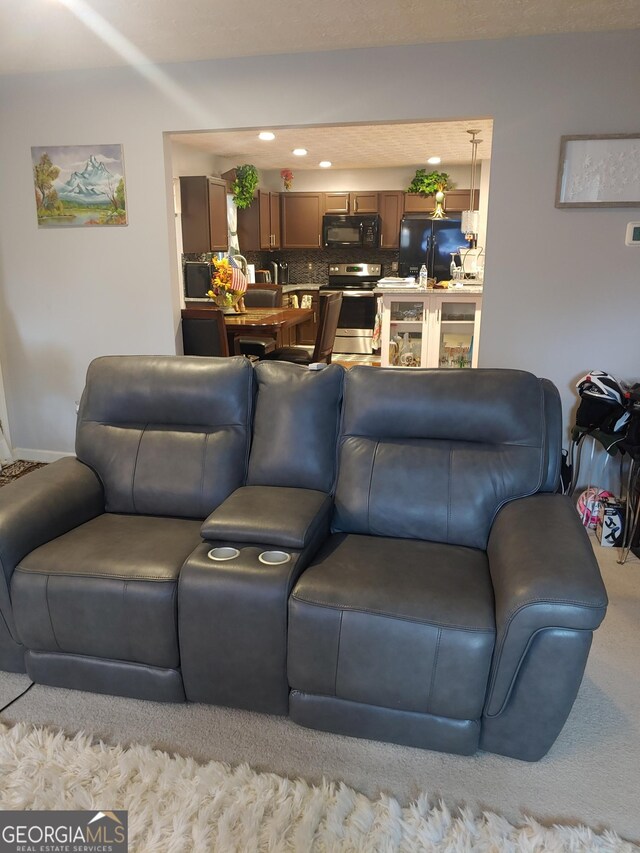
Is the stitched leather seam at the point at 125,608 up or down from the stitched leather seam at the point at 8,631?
up

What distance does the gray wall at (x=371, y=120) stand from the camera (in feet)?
9.87

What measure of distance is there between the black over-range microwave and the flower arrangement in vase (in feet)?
11.1

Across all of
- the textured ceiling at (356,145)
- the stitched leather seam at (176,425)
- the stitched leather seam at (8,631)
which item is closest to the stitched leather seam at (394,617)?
the stitched leather seam at (176,425)

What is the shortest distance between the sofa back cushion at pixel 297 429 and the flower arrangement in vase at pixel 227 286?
2.25 m

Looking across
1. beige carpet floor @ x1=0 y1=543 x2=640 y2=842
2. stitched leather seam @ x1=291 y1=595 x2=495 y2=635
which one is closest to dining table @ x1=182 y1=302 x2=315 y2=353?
beige carpet floor @ x1=0 y1=543 x2=640 y2=842

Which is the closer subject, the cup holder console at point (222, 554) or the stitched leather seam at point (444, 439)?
the cup holder console at point (222, 554)

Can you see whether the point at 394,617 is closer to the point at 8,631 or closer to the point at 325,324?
the point at 8,631

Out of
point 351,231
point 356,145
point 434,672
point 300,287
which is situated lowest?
point 434,672

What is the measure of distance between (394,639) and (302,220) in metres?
6.95

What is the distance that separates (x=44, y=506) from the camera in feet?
6.82

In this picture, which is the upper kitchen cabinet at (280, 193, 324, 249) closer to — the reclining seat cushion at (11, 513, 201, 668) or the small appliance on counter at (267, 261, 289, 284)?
the small appliance on counter at (267, 261, 289, 284)

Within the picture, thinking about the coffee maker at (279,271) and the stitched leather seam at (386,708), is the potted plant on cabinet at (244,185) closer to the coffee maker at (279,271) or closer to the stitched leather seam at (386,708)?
the coffee maker at (279,271)

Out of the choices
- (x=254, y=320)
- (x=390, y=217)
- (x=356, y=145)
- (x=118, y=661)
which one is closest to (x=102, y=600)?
(x=118, y=661)

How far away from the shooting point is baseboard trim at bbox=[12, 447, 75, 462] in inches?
164
